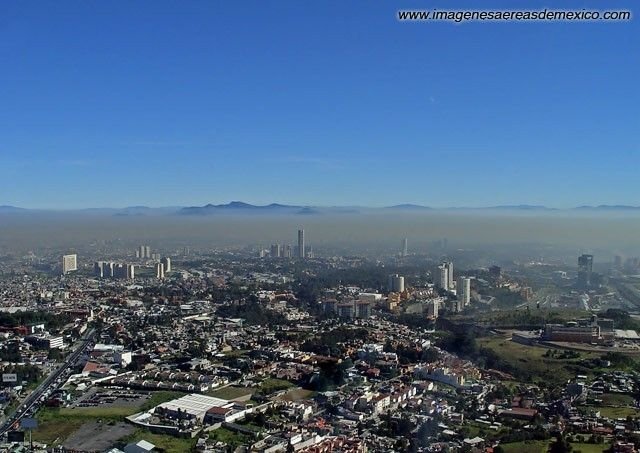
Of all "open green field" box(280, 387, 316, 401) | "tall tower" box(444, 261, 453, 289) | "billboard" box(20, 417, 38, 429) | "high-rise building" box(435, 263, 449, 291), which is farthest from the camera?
"tall tower" box(444, 261, 453, 289)

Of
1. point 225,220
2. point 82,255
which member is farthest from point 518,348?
point 225,220

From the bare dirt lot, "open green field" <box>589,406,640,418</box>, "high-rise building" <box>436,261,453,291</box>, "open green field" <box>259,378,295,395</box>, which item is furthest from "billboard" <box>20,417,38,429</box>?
"high-rise building" <box>436,261,453,291</box>

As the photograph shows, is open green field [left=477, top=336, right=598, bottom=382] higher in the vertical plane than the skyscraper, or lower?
lower

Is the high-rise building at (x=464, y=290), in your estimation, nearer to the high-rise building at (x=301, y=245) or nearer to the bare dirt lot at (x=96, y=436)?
the bare dirt lot at (x=96, y=436)

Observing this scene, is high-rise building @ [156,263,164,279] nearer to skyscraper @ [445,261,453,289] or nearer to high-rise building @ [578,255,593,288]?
skyscraper @ [445,261,453,289]

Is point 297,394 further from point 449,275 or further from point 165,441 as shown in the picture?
point 449,275
